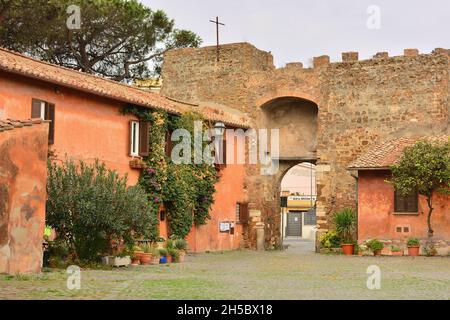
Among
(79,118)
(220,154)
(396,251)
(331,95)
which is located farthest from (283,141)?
(79,118)

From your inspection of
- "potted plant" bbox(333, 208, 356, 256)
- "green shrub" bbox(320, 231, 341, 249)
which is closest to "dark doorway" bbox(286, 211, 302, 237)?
"green shrub" bbox(320, 231, 341, 249)

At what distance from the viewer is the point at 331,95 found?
29.9 metres

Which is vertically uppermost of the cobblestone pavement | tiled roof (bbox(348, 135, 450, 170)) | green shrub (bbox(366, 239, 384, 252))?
tiled roof (bbox(348, 135, 450, 170))

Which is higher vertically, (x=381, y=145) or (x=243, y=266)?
(x=381, y=145)

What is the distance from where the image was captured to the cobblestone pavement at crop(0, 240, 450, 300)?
460 inches

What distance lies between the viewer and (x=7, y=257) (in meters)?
13.8

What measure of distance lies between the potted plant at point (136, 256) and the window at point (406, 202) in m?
10.3

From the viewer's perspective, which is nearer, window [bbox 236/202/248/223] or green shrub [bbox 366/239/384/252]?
green shrub [bbox 366/239/384/252]

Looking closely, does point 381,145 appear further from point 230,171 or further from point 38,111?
point 38,111

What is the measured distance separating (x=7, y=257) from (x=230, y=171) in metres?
16.7

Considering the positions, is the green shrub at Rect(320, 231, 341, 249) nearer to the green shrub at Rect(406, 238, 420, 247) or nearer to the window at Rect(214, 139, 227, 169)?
the green shrub at Rect(406, 238, 420, 247)

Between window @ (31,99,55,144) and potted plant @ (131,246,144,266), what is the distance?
3.59 meters
